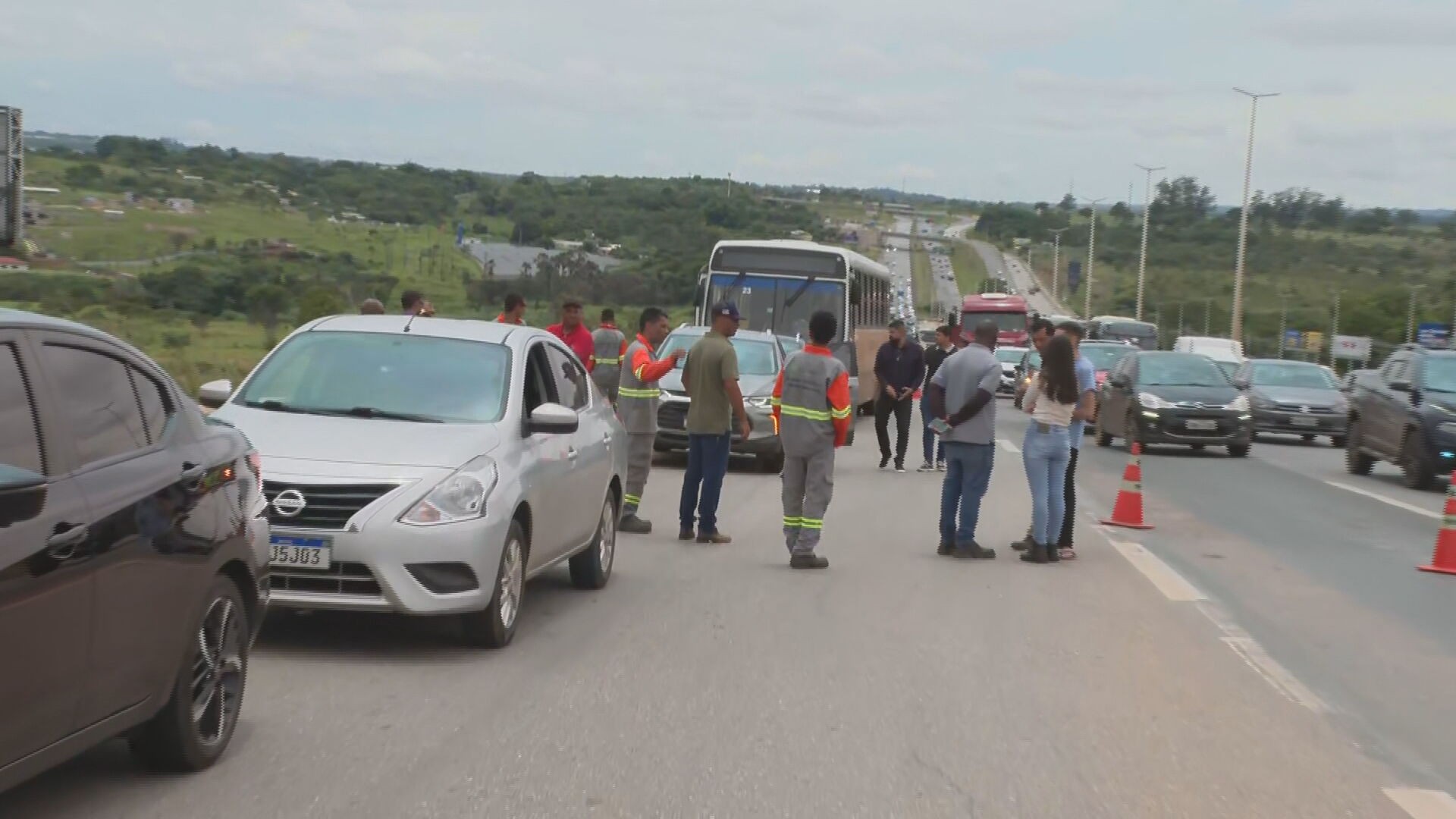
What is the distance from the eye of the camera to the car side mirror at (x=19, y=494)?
4289 mm

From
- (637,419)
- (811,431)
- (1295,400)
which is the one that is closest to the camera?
(811,431)

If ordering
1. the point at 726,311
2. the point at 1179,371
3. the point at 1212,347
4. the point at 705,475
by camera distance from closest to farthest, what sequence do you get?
1. the point at 726,311
2. the point at 705,475
3. the point at 1179,371
4. the point at 1212,347

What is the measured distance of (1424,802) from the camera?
627cm

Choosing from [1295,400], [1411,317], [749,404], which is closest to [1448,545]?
[749,404]

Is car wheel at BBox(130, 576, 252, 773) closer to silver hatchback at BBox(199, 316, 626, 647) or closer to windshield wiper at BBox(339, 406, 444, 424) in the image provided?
silver hatchback at BBox(199, 316, 626, 647)

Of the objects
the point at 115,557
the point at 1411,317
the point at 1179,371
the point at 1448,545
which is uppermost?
the point at 115,557

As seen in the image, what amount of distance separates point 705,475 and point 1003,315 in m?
45.3

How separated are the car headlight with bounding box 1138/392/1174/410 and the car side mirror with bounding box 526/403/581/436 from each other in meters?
18.9

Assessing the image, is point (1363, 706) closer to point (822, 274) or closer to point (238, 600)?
point (238, 600)

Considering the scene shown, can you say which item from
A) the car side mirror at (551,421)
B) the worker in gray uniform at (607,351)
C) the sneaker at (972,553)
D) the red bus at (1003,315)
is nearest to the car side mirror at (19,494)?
the car side mirror at (551,421)

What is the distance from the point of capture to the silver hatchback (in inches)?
316

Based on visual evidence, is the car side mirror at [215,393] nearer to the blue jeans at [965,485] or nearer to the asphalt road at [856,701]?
the asphalt road at [856,701]

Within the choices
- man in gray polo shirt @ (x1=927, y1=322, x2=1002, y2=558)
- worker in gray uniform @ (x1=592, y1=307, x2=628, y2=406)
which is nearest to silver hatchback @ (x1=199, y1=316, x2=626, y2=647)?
man in gray polo shirt @ (x1=927, y1=322, x2=1002, y2=558)

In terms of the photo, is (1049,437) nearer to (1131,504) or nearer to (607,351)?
(1131,504)
